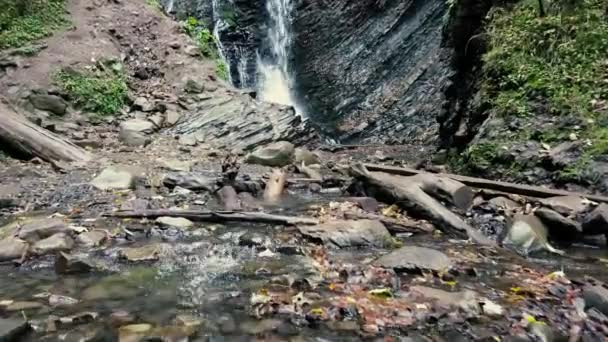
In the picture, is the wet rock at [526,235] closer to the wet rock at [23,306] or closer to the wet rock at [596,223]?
the wet rock at [596,223]

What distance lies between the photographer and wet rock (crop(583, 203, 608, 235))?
5.45 m

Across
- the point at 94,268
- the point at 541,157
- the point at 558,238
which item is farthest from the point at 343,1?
the point at 94,268

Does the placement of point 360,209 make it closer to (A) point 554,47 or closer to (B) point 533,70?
(B) point 533,70

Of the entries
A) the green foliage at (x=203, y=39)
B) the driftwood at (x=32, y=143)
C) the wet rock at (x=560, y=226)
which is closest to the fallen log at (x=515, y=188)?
the wet rock at (x=560, y=226)

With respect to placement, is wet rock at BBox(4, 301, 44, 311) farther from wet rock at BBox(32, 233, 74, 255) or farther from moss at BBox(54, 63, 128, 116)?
moss at BBox(54, 63, 128, 116)

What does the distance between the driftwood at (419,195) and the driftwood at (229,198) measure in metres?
1.75

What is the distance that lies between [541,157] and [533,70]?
6.09ft

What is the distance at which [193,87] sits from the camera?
12.7 metres

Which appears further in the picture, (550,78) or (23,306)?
(550,78)

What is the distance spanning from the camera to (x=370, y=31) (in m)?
17.4

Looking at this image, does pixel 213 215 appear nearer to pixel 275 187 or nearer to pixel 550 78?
pixel 275 187

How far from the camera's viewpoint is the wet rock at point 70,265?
4.23m

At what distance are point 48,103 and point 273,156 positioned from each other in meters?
4.99

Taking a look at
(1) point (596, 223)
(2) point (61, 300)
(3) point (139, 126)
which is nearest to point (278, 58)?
(3) point (139, 126)
